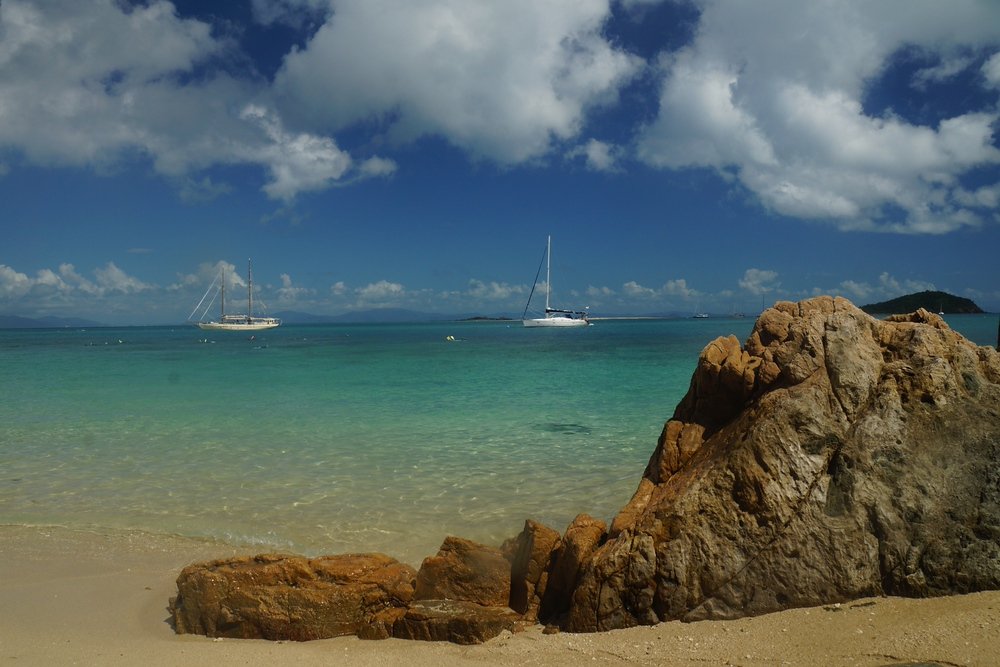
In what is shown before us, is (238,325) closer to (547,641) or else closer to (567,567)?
(567,567)

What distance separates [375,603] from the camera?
534 centimetres

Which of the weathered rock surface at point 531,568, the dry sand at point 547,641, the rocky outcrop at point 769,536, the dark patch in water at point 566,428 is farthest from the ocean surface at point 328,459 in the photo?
the dry sand at point 547,641

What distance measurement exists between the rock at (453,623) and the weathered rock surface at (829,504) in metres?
0.58

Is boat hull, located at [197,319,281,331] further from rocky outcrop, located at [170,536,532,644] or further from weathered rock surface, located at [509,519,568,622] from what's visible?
weathered rock surface, located at [509,519,568,622]

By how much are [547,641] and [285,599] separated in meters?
2.15

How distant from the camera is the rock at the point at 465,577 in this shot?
217 inches

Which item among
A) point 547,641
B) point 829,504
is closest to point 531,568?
point 547,641

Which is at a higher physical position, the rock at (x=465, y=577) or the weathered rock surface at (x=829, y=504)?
the weathered rock surface at (x=829, y=504)

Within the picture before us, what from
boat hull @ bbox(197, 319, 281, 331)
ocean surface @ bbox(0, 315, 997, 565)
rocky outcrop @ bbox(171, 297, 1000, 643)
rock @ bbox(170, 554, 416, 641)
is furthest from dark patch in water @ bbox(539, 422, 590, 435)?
boat hull @ bbox(197, 319, 281, 331)

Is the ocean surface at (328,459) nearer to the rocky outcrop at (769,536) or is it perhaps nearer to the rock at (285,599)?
the rock at (285,599)

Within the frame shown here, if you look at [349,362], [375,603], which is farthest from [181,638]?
[349,362]

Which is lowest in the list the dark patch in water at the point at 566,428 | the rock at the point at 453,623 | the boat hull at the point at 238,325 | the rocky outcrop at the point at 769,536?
the dark patch in water at the point at 566,428

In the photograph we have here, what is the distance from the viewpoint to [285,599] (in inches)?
206

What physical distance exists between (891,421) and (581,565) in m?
2.68
